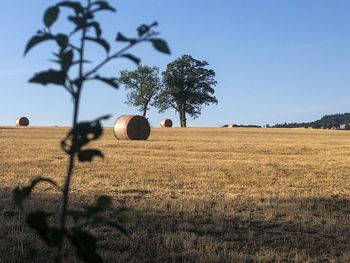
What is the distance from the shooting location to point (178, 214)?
9.00m

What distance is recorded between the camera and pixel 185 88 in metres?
80.1

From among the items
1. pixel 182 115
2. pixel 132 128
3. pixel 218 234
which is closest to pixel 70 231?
pixel 218 234

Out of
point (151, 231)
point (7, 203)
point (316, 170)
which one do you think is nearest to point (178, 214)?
point (151, 231)

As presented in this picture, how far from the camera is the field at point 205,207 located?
6574mm

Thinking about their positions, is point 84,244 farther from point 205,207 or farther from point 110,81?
point 205,207

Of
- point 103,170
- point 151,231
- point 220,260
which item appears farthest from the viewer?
point 103,170

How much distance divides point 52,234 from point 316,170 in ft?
49.7

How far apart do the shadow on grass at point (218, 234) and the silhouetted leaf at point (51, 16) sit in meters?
3.98

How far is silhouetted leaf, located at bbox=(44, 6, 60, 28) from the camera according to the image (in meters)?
1.91

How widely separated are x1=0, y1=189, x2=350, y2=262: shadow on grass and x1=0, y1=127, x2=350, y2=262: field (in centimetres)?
1

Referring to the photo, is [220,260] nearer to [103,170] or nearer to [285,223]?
[285,223]

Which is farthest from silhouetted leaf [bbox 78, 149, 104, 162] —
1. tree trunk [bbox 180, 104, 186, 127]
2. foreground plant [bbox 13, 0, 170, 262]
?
tree trunk [bbox 180, 104, 186, 127]

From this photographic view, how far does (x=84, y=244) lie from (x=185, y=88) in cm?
7855

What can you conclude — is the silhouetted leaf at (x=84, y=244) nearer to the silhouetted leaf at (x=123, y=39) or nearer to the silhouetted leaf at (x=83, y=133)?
the silhouetted leaf at (x=83, y=133)
